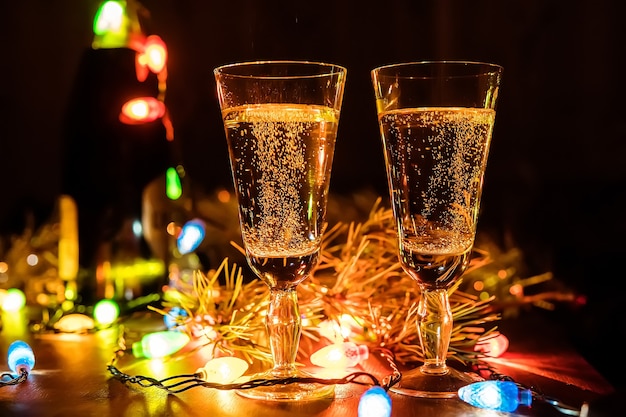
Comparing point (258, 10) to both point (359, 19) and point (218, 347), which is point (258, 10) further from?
point (218, 347)

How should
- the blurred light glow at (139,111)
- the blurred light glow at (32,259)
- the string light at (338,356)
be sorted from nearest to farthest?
the string light at (338,356)
the blurred light glow at (139,111)
the blurred light glow at (32,259)

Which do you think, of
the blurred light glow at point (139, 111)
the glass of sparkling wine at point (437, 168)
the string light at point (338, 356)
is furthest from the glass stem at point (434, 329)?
the blurred light glow at point (139, 111)

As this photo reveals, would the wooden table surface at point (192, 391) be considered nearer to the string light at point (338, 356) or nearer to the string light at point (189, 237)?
the string light at point (338, 356)

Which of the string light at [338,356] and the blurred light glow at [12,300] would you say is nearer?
the string light at [338,356]

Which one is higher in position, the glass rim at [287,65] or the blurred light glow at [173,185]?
the glass rim at [287,65]

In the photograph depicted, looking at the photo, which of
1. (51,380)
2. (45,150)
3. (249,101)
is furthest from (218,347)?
(45,150)

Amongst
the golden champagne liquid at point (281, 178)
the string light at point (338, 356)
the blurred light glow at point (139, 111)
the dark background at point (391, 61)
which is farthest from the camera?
the dark background at point (391, 61)

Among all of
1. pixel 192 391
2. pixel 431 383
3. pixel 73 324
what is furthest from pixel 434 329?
pixel 73 324
